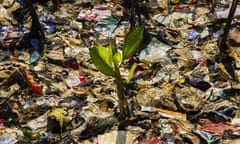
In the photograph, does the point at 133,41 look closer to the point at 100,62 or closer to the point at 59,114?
the point at 100,62

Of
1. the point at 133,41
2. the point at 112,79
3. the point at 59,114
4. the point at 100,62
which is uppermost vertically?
the point at 133,41

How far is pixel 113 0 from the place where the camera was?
4582mm

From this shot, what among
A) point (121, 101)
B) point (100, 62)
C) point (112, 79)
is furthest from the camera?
point (112, 79)

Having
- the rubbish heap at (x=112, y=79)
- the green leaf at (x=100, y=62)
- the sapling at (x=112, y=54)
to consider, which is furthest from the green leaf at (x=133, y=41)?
the rubbish heap at (x=112, y=79)

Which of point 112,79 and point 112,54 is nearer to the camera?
point 112,54

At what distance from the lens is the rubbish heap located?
125 inches

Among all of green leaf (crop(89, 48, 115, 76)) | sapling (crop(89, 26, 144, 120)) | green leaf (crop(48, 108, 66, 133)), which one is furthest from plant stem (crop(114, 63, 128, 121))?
green leaf (crop(48, 108, 66, 133))

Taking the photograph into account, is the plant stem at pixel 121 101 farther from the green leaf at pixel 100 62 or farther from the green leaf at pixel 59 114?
→ the green leaf at pixel 59 114

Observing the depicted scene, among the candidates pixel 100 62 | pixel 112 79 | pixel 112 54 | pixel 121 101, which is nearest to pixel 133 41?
pixel 112 54

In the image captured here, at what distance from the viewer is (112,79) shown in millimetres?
3650

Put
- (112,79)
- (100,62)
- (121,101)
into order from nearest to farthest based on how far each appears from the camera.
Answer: (100,62)
(121,101)
(112,79)

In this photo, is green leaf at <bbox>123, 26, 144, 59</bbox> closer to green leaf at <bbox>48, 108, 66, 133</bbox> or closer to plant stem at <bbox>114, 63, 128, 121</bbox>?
plant stem at <bbox>114, 63, 128, 121</bbox>

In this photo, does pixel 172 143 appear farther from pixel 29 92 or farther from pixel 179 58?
pixel 29 92

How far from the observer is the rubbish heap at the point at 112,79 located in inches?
125
